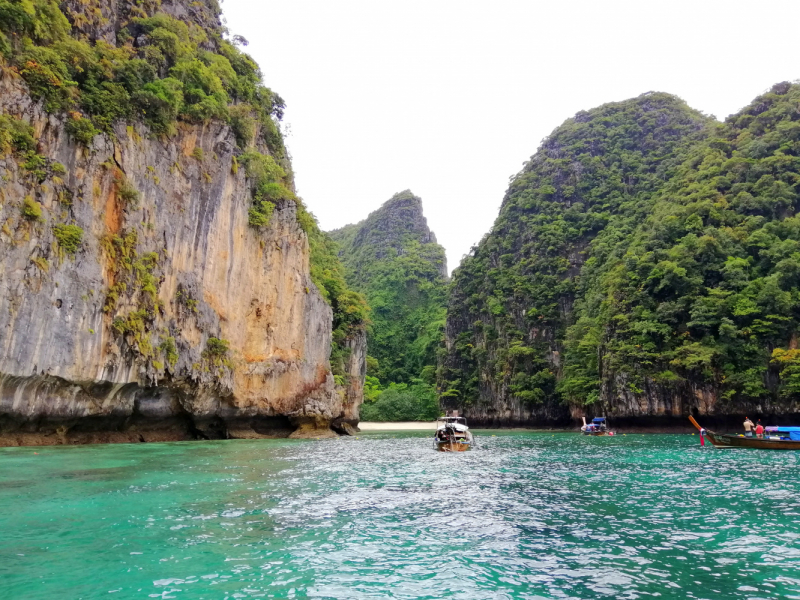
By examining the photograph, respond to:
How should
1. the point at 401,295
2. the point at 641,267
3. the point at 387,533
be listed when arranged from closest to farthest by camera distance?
the point at 387,533 < the point at 641,267 < the point at 401,295

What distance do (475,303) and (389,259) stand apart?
36.3 meters

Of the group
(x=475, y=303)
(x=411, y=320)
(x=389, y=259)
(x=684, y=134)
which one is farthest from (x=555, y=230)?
(x=389, y=259)

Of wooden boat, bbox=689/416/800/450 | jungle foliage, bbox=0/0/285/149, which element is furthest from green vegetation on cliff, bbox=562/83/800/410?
jungle foliage, bbox=0/0/285/149

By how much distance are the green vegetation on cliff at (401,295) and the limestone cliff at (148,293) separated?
4001 cm

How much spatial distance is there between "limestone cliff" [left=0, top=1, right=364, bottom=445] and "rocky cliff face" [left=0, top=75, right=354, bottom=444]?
0.06m

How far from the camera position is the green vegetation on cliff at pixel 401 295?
3201 inches

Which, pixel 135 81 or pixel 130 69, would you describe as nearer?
pixel 130 69

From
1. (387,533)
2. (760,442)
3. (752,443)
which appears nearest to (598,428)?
(752,443)

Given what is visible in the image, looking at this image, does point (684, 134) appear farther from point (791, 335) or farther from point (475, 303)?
point (791, 335)

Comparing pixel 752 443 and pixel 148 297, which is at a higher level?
pixel 148 297

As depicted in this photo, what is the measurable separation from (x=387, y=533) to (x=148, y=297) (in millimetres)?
20204

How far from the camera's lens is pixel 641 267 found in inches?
1929

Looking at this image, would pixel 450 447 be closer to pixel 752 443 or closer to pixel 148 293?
pixel 752 443

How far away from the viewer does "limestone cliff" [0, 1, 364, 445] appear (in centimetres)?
2044
